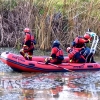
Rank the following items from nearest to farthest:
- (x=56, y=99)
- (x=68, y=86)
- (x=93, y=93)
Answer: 1. (x=56, y=99)
2. (x=93, y=93)
3. (x=68, y=86)

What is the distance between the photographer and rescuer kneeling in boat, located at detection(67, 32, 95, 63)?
14539mm

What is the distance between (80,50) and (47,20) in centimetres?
308

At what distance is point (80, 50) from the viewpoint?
1461 cm

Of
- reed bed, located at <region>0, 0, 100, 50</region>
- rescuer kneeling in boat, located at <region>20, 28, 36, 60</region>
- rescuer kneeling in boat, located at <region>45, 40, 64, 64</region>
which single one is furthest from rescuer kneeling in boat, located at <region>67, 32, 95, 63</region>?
reed bed, located at <region>0, 0, 100, 50</region>

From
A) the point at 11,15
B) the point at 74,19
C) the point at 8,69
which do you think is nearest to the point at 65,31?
the point at 74,19

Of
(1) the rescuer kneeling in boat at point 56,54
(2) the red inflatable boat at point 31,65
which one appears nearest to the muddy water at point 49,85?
(2) the red inflatable boat at point 31,65

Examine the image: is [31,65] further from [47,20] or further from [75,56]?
[47,20]

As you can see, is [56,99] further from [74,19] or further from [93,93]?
[74,19]

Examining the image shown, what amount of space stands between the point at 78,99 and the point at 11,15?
874 centimetres

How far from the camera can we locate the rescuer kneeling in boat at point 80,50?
47.7 ft

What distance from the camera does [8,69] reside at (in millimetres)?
14695

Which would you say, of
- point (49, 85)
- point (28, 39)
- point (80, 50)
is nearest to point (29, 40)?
point (28, 39)

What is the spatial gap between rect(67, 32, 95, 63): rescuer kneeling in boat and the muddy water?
2.12ft

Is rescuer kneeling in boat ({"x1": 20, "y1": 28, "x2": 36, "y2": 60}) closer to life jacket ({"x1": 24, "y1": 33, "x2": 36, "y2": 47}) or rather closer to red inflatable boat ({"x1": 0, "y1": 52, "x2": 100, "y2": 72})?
life jacket ({"x1": 24, "y1": 33, "x2": 36, "y2": 47})
